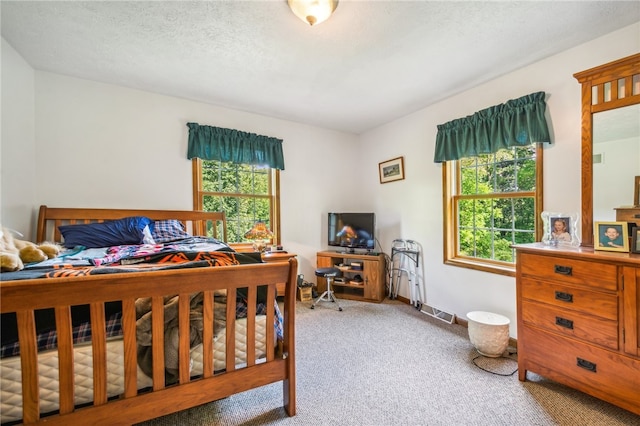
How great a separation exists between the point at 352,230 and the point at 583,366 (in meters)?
2.66

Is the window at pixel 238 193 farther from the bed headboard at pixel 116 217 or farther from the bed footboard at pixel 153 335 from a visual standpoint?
the bed footboard at pixel 153 335

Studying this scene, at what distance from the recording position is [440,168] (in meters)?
3.15

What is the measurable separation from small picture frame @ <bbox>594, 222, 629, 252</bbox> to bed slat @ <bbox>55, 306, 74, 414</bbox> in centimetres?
283

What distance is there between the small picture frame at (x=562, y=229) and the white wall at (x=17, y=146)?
13.8ft

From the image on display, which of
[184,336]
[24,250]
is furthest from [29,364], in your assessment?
[24,250]

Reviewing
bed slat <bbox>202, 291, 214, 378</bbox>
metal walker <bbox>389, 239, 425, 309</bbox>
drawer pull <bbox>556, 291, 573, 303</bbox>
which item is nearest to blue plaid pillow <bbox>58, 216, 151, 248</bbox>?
bed slat <bbox>202, 291, 214, 378</bbox>

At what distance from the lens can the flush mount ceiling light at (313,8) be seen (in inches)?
61.6

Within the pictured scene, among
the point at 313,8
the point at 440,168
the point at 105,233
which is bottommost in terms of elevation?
the point at 105,233

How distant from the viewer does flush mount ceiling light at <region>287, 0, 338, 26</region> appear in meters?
1.56

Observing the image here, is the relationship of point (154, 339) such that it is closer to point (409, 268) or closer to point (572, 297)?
point (572, 297)

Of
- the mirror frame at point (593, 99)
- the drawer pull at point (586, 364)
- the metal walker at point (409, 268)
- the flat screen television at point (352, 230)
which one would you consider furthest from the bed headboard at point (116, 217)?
the mirror frame at point (593, 99)

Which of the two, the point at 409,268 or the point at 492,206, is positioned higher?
the point at 492,206

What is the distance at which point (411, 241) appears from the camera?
11.5 ft

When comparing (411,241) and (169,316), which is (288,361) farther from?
(411,241)
